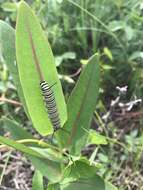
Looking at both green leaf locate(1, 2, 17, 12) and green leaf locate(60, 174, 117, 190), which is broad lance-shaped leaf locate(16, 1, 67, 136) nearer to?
green leaf locate(60, 174, 117, 190)

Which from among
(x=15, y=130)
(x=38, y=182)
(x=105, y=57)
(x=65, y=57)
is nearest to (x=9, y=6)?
(x=65, y=57)

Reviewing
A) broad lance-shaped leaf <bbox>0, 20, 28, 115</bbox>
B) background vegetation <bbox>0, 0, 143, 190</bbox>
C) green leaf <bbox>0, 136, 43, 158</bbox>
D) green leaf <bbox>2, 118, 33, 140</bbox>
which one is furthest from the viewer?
background vegetation <bbox>0, 0, 143, 190</bbox>

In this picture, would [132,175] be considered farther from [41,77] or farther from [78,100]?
[41,77]

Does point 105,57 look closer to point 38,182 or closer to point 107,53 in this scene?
point 107,53

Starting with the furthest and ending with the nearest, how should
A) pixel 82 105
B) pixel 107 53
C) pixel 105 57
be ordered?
pixel 105 57 < pixel 107 53 < pixel 82 105

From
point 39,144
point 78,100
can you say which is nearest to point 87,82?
point 78,100

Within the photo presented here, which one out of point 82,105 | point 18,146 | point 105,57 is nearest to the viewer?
point 18,146

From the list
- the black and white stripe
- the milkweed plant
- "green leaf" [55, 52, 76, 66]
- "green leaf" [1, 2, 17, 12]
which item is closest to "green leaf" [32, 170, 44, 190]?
the milkweed plant

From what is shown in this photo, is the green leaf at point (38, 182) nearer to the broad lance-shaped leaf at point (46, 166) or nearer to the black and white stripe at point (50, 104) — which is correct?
the broad lance-shaped leaf at point (46, 166)
